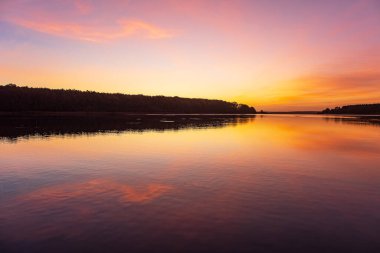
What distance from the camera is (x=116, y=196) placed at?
1617 cm

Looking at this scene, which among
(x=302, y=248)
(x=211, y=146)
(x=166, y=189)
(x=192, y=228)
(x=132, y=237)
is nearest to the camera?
(x=302, y=248)

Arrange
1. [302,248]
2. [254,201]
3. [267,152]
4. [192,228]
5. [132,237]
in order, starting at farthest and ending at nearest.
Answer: [267,152] → [254,201] → [192,228] → [132,237] → [302,248]

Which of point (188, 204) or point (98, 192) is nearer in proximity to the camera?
point (188, 204)

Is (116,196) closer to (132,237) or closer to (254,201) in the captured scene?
(132,237)

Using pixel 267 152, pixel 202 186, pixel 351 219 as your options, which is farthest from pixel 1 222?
pixel 267 152

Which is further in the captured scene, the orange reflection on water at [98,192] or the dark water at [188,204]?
the orange reflection on water at [98,192]

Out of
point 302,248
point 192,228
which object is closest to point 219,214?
point 192,228

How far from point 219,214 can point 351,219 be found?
5429mm

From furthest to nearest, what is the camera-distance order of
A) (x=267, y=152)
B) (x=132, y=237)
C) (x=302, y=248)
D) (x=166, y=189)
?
(x=267, y=152) < (x=166, y=189) < (x=132, y=237) < (x=302, y=248)

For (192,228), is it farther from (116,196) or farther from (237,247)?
(116,196)

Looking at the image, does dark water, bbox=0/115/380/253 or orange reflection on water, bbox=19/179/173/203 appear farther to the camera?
orange reflection on water, bbox=19/179/173/203

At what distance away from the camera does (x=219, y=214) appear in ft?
44.5

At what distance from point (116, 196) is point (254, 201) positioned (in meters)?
6.89

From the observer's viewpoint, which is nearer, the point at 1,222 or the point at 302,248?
the point at 302,248
